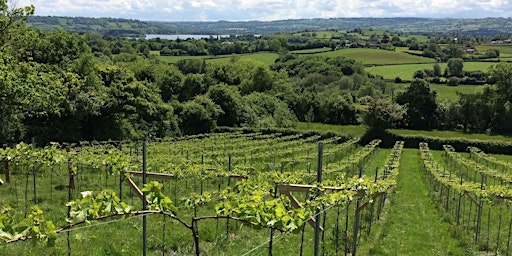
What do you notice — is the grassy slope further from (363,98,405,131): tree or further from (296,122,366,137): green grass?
(363,98,405,131): tree

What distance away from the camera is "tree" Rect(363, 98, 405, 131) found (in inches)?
1832

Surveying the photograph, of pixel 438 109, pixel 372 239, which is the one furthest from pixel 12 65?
pixel 438 109

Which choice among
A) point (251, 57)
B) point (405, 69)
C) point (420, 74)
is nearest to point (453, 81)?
point (420, 74)

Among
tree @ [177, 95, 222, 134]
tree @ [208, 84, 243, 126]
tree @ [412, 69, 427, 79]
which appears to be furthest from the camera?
tree @ [412, 69, 427, 79]

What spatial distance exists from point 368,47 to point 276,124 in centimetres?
9133

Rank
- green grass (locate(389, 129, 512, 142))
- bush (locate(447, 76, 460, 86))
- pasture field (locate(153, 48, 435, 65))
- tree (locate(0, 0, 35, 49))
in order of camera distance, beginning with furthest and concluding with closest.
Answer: pasture field (locate(153, 48, 435, 65)) < bush (locate(447, 76, 460, 86)) < green grass (locate(389, 129, 512, 142)) < tree (locate(0, 0, 35, 49))

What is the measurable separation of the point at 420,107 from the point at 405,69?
150 ft

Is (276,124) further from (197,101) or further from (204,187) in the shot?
(204,187)

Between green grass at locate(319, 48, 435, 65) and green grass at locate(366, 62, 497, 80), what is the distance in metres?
5.92

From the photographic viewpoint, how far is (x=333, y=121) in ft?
196

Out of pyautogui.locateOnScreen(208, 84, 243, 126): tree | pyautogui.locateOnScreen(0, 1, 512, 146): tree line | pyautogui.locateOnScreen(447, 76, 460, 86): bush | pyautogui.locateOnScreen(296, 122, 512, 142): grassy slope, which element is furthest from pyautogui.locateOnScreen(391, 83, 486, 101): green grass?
pyautogui.locateOnScreen(208, 84, 243, 126): tree

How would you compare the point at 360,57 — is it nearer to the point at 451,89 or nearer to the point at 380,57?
the point at 380,57

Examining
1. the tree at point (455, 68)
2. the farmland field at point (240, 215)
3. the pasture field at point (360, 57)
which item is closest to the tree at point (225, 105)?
the farmland field at point (240, 215)

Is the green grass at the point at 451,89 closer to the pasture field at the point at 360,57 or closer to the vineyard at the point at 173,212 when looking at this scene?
the pasture field at the point at 360,57
